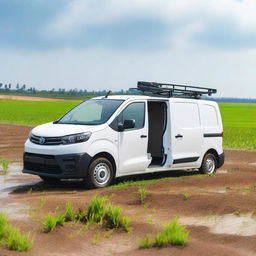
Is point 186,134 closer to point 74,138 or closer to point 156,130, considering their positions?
point 156,130

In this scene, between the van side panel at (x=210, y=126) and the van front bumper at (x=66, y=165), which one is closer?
the van front bumper at (x=66, y=165)

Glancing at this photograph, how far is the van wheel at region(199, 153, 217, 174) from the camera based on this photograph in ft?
45.8

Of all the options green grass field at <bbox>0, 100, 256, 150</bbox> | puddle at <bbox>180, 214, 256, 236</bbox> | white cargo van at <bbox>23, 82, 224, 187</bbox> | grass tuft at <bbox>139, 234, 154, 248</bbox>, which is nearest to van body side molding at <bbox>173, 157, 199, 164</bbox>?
white cargo van at <bbox>23, 82, 224, 187</bbox>

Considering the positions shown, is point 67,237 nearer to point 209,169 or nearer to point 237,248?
point 237,248

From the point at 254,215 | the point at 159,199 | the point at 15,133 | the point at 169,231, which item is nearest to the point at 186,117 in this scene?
the point at 159,199

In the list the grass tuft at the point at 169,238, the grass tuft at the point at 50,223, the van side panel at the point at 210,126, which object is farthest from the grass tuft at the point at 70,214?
the van side panel at the point at 210,126

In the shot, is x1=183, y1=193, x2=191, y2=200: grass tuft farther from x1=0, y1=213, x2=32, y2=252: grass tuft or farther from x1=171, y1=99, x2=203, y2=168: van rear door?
x1=171, y1=99, x2=203, y2=168: van rear door

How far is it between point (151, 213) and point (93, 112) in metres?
4.11

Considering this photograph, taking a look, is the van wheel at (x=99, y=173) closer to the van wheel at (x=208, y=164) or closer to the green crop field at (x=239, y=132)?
the van wheel at (x=208, y=164)

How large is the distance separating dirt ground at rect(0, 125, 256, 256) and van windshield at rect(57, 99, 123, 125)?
1.40m

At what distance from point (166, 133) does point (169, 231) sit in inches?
230

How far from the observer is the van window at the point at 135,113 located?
38.9 ft

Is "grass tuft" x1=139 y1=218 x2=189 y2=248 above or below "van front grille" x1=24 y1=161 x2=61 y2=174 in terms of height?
below

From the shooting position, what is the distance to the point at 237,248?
6766 millimetres
